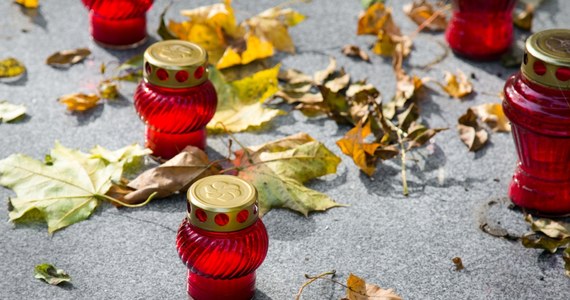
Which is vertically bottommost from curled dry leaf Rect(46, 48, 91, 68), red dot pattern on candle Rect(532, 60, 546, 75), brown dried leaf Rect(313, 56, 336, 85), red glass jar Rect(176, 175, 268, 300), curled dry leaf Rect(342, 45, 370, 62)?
curled dry leaf Rect(342, 45, 370, 62)

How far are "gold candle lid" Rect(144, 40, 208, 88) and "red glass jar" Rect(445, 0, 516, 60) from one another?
63 centimetres

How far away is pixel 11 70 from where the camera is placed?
1678 millimetres

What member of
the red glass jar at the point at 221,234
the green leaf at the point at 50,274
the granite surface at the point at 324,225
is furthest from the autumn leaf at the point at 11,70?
the red glass jar at the point at 221,234

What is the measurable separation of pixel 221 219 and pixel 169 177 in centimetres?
30

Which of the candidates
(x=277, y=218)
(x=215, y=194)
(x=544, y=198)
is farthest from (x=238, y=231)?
(x=544, y=198)

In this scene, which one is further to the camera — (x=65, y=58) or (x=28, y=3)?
(x=28, y=3)

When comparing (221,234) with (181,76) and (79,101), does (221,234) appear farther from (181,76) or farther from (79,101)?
(79,101)

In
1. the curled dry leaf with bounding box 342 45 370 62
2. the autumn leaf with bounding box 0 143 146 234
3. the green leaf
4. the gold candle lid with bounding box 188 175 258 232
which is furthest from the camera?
the curled dry leaf with bounding box 342 45 370 62

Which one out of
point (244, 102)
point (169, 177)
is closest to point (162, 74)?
point (169, 177)

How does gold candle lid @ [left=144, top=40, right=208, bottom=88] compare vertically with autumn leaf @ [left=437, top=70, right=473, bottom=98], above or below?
above

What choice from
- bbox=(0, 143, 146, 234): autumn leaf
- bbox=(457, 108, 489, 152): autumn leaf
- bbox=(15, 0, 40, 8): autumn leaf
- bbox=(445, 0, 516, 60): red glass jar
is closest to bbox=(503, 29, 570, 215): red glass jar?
bbox=(457, 108, 489, 152): autumn leaf

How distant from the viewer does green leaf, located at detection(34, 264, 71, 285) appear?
1184 mm

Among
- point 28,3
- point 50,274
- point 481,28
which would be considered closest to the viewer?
point 50,274

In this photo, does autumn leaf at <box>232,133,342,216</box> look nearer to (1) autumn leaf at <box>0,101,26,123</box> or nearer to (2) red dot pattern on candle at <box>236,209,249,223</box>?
(2) red dot pattern on candle at <box>236,209,249,223</box>
